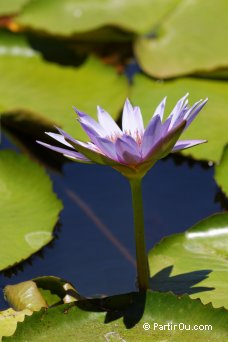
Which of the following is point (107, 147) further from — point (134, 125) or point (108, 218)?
point (108, 218)

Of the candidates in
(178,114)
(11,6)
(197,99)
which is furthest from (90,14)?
(178,114)

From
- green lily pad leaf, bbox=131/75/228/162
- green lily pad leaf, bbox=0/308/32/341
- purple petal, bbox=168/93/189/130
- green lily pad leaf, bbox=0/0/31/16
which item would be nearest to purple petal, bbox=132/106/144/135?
purple petal, bbox=168/93/189/130

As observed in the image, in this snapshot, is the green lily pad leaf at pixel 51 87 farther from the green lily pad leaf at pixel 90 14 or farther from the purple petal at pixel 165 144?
the purple petal at pixel 165 144

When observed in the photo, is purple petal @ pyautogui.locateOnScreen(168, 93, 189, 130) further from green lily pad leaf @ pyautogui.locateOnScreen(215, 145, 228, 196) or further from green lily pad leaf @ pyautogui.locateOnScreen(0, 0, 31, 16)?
green lily pad leaf @ pyautogui.locateOnScreen(0, 0, 31, 16)

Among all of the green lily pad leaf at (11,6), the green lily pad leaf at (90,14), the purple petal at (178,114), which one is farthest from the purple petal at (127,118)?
the green lily pad leaf at (11,6)

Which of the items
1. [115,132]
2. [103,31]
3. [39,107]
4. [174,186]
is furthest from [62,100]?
[115,132]

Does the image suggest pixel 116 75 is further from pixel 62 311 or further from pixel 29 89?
pixel 62 311
